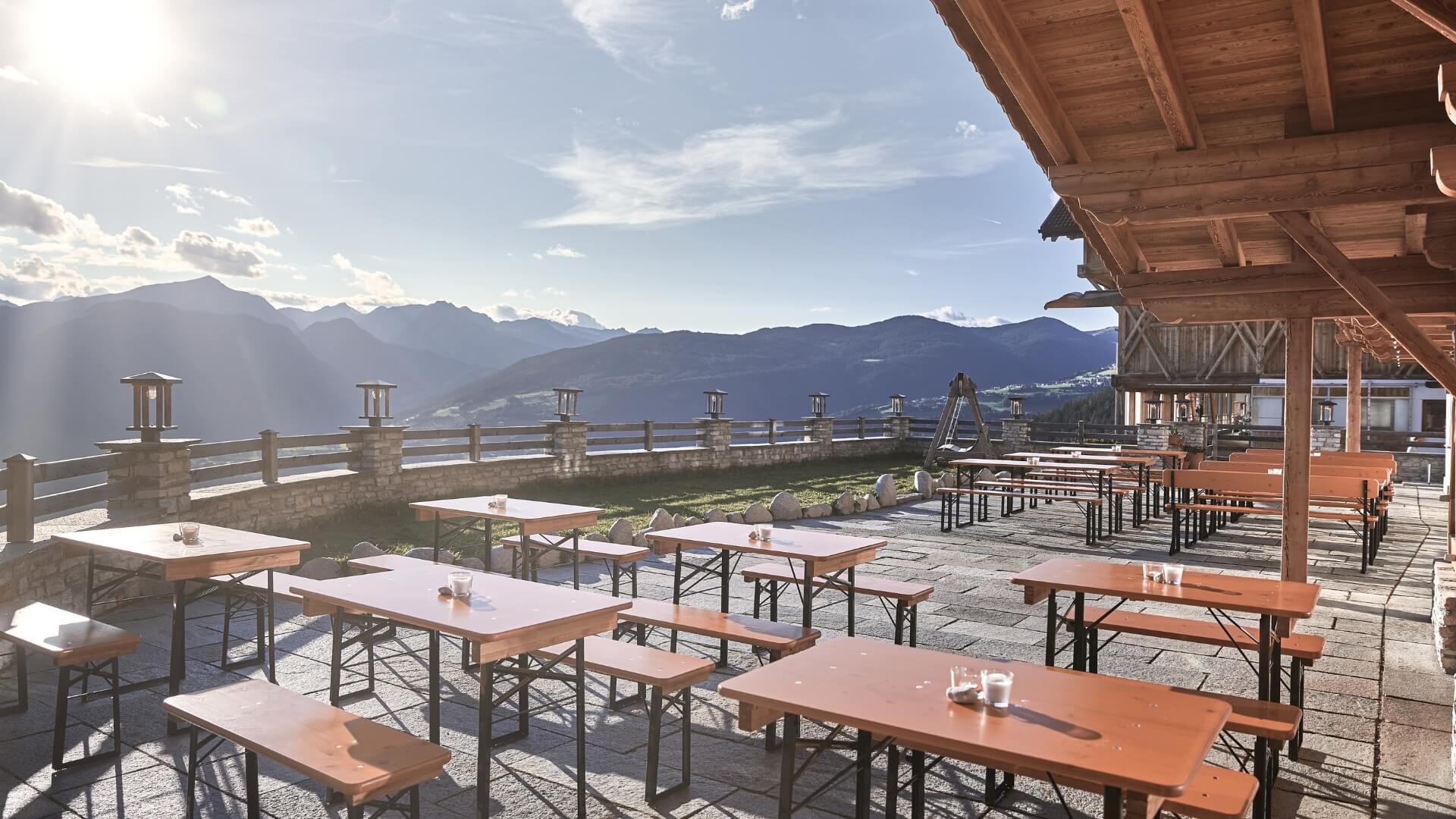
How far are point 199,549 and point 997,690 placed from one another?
4436 mm

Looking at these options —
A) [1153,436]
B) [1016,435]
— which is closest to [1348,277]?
[1016,435]

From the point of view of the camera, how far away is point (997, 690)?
2.44m

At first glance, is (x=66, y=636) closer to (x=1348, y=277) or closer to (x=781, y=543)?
A: (x=781, y=543)

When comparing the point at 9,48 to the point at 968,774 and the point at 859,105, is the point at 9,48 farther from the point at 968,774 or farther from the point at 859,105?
the point at 968,774

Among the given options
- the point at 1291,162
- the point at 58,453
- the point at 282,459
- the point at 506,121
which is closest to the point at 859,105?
the point at 506,121

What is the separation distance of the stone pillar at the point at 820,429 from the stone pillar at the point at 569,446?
7144 mm

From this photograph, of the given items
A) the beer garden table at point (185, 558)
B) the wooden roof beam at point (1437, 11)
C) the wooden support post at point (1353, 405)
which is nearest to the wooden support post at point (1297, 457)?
the wooden roof beam at point (1437, 11)

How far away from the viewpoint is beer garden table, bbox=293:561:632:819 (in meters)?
3.21

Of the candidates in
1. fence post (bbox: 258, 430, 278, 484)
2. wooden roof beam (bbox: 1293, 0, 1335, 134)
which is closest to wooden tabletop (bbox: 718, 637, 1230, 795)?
wooden roof beam (bbox: 1293, 0, 1335, 134)

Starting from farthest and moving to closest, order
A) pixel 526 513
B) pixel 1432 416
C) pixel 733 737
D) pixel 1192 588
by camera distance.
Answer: pixel 1432 416, pixel 526 513, pixel 733 737, pixel 1192 588

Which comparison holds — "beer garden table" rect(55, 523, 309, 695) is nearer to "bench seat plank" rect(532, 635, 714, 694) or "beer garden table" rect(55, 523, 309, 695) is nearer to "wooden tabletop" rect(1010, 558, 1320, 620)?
"bench seat plank" rect(532, 635, 714, 694)

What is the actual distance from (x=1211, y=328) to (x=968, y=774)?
24.2m

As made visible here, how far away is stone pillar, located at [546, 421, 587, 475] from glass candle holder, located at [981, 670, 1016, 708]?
12.1 m

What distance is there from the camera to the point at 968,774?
12.7ft
